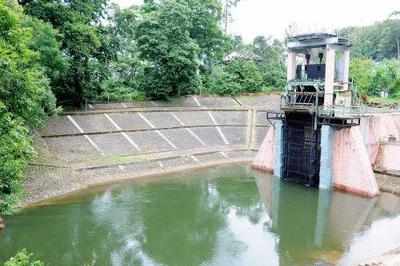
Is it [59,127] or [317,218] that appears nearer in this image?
[317,218]

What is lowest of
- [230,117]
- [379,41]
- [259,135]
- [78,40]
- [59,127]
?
[259,135]

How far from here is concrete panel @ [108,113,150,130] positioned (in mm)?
25506

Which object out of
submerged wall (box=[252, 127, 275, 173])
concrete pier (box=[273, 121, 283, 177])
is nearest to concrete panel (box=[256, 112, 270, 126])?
submerged wall (box=[252, 127, 275, 173])

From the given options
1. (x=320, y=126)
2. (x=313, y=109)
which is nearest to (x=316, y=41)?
(x=313, y=109)

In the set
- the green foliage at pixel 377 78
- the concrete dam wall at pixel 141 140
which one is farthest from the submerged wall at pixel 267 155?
the green foliage at pixel 377 78

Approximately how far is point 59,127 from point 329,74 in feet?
49.7

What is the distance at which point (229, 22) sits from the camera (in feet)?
148

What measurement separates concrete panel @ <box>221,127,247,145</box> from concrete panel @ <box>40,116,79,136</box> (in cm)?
1026

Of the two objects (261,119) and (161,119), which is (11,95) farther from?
(261,119)

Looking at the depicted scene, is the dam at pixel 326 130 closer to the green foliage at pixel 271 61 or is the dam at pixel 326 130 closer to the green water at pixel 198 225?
the green water at pixel 198 225

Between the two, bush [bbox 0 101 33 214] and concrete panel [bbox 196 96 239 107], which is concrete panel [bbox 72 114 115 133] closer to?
concrete panel [bbox 196 96 239 107]

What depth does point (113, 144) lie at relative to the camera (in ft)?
76.5

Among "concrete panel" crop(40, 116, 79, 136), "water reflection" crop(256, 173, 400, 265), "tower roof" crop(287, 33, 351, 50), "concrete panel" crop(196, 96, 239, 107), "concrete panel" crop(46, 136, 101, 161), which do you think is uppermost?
"tower roof" crop(287, 33, 351, 50)

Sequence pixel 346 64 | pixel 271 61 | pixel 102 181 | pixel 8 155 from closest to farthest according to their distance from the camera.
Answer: pixel 8 155 < pixel 102 181 < pixel 346 64 < pixel 271 61
